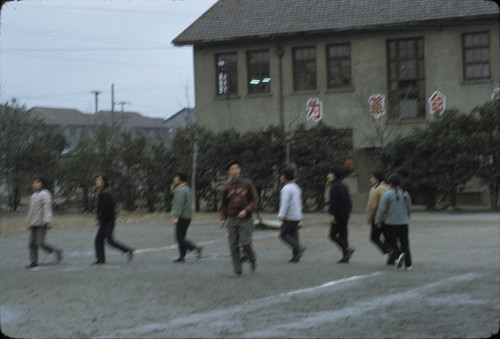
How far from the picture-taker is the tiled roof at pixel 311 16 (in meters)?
33.3

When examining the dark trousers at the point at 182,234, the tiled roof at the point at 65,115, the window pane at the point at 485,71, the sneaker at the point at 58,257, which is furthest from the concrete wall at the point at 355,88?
the tiled roof at the point at 65,115

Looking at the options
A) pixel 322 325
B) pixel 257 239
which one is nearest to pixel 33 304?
pixel 322 325

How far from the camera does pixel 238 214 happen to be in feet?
41.5

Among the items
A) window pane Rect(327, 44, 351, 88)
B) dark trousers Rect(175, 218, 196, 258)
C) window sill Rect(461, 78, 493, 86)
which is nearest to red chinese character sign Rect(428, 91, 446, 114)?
window sill Rect(461, 78, 493, 86)

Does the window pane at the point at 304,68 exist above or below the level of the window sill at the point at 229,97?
above

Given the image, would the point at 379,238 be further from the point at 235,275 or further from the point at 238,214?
the point at 235,275

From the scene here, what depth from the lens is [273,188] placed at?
32375 millimetres

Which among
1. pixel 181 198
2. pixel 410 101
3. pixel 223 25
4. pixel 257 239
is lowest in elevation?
pixel 257 239

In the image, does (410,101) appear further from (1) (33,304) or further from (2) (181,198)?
(1) (33,304)

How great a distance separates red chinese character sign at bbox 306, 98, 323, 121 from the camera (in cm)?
3544

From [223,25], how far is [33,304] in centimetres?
2848

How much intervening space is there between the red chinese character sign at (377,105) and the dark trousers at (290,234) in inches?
807

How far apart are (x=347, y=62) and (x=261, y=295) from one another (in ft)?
85.3

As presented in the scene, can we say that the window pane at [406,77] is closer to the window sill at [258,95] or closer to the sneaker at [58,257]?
the window sill at [258,95]
